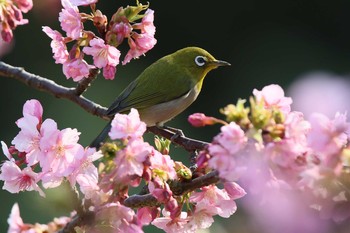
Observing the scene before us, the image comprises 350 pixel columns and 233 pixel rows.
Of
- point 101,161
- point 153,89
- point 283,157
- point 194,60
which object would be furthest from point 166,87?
point 283,157

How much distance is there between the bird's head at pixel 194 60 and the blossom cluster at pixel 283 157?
4.13 ft

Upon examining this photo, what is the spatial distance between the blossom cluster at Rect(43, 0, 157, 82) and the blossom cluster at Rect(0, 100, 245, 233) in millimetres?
211

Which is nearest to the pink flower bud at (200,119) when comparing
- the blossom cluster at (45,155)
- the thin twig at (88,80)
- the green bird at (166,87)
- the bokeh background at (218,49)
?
the blossom cluster at (45,155)

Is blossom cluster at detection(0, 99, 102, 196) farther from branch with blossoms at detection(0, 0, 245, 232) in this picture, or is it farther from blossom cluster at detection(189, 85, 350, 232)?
blossom cluster at detection(189, 85, 350, 232)

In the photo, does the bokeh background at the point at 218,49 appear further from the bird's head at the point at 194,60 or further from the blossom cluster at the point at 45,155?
the blossom cluster at the point at 45,155

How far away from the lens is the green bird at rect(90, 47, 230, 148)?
2.12 m

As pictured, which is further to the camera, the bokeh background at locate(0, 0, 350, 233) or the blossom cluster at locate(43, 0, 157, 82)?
the bokeh background at locate(0, 0, 350, 233)

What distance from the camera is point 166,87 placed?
221cm

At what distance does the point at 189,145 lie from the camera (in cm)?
150

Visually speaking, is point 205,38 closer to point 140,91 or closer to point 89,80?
point 140,91

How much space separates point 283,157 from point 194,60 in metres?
1.35

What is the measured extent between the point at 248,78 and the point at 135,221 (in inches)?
202

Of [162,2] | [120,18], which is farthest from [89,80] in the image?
[162,2]

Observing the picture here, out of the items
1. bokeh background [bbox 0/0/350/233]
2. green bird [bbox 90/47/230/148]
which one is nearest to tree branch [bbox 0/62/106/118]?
green bird [bbox 90/47/230/148]
